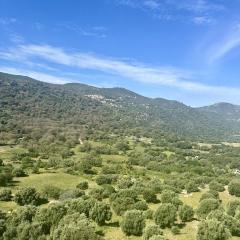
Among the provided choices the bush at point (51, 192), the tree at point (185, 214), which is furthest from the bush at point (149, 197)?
the bush at point (51, 192)

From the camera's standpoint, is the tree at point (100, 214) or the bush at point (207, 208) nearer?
the tree at point (100, 214)

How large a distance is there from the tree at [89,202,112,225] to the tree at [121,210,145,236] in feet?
13.6

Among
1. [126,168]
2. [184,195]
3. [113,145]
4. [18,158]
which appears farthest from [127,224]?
[113,145]

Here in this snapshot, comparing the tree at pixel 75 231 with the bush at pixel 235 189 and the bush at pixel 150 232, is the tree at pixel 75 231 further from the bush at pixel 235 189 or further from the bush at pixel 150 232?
the bush at pixel 235 189

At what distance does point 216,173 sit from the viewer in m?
129

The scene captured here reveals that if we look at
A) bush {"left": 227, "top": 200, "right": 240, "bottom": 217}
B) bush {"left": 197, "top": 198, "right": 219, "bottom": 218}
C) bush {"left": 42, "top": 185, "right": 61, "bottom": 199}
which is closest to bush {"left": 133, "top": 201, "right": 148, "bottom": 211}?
bush {"left": 197, "top": 198, "right": 219, "bottom": 218}

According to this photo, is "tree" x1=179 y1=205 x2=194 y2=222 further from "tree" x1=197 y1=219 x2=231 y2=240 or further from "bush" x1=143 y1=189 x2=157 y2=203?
"bush" x1=143 y1=189 x2=157 y2=203

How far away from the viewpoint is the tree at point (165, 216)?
169ft

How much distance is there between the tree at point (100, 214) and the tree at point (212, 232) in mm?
13337

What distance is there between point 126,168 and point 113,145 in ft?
212

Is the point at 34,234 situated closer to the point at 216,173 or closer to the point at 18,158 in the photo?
the point at 18,158

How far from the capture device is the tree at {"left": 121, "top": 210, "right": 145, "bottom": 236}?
48.4 metres

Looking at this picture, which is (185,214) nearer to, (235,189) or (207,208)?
(207,208)

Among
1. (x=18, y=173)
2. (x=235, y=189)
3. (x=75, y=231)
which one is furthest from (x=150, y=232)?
(x=18, y=173)
